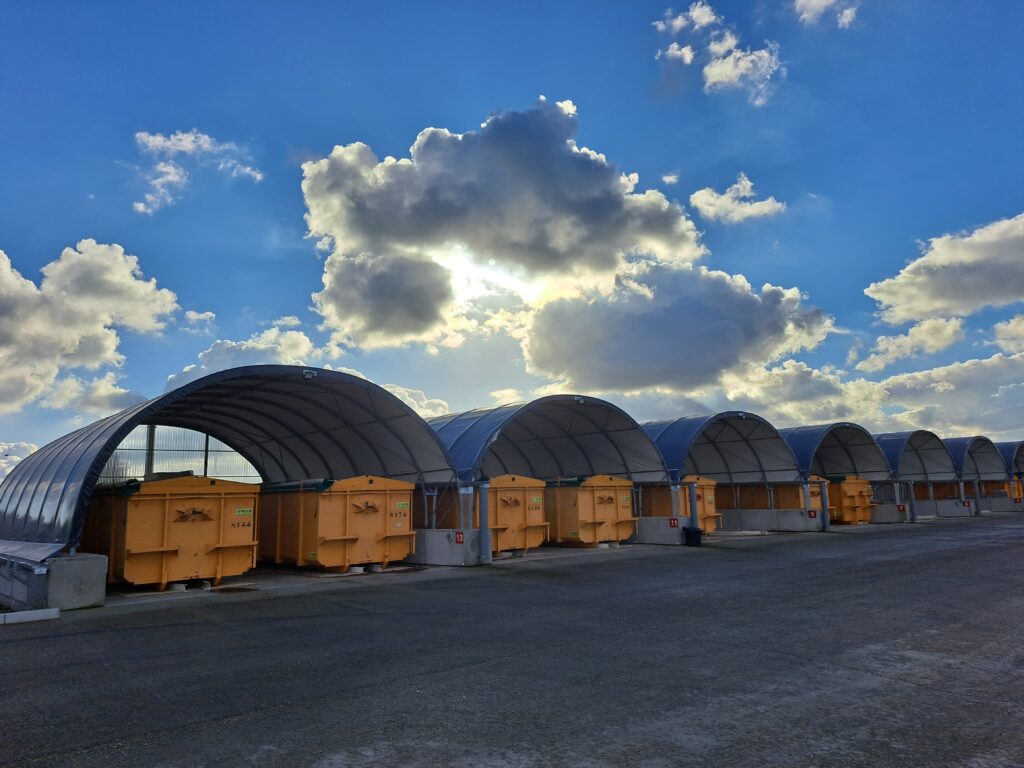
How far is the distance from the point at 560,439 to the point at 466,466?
33.3 ft

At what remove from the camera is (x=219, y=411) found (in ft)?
80.6

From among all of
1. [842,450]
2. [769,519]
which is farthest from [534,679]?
[842,450]

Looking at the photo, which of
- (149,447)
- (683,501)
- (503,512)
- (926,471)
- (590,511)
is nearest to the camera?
(503,512)

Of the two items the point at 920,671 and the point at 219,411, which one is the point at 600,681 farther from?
the point at 219,411

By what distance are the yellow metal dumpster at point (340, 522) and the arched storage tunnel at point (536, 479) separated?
1.75 metres

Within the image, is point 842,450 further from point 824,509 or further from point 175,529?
point 175,529

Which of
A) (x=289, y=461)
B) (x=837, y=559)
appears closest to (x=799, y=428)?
(x=837, y=559)

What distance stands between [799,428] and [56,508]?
120 feet

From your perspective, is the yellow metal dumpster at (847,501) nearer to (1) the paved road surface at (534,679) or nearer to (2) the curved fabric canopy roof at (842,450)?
(2) the curved fabric canopy roof at (842,450)

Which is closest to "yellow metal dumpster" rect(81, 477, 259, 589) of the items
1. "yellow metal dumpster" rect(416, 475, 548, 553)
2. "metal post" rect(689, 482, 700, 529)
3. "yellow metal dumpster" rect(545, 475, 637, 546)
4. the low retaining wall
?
"yellow metal dumpster" rect(416, 475, 548, 553)

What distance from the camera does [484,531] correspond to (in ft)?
69.2

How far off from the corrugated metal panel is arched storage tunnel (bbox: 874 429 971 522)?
2147 mm

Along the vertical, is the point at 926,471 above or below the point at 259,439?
below

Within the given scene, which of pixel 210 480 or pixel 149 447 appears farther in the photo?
pixel 149 447
